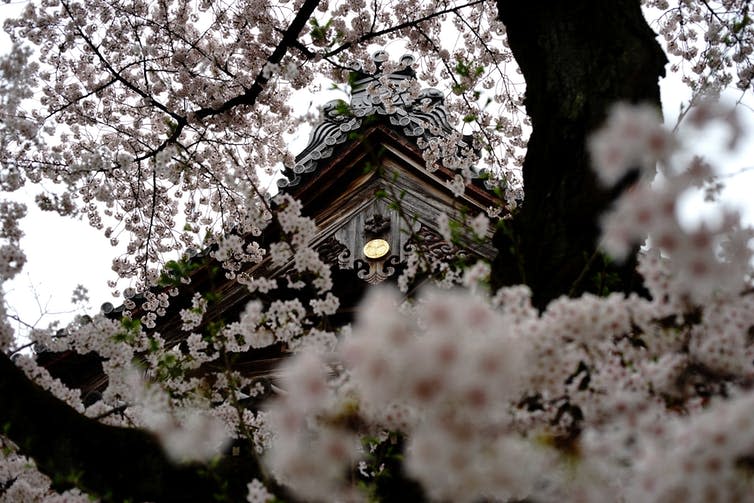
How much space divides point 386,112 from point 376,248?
1.40 meters

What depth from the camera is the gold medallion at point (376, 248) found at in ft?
19.2

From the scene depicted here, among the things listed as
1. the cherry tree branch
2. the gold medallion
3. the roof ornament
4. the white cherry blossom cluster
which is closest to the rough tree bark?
the white cherry blossom cluster

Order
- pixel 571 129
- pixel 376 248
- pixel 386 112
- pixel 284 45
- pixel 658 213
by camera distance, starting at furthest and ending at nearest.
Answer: pixel 386 112
pixel 376 248
pixel 284 45
pixel 571 129
pixel 658 213

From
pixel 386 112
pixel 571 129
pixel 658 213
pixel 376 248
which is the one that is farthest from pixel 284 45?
pixel 658 213

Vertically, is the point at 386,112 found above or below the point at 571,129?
above

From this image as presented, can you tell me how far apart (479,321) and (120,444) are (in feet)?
5.94

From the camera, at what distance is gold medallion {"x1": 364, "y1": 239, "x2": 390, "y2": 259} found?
5.85 metres

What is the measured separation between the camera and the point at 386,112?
21.2 ft

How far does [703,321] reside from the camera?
2.03 m

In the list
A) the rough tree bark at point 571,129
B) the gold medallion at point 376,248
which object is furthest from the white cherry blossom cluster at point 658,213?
the gold medallion at point 376,248

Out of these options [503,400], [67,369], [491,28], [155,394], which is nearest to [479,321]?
[503,400]

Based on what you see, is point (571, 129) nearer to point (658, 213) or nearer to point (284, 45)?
point (658, 213)

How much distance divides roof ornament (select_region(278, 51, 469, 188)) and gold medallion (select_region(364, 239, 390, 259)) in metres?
1.05

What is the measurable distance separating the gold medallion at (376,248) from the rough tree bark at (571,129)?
8.84 feet
